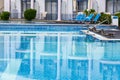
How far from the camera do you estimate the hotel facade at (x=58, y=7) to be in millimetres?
31641

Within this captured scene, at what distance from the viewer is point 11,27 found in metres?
23.6

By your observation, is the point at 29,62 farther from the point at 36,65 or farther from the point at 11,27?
the point at 11,27

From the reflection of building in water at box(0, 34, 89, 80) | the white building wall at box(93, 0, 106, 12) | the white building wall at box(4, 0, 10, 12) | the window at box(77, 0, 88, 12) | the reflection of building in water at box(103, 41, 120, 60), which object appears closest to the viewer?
the reflection of building in water at box(0, 34, 89, 80)

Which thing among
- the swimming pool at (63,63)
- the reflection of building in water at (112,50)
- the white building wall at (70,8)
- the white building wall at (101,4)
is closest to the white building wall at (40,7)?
the white building wall at (70,8)

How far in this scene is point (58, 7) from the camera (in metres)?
31.5

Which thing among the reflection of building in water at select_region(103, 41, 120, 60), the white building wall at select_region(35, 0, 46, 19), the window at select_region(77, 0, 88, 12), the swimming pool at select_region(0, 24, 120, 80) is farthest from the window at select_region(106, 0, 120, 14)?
the swimming pool at select_region(0, 24, 120, 80)

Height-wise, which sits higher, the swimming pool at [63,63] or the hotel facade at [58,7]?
the hotel facade at [58,7]

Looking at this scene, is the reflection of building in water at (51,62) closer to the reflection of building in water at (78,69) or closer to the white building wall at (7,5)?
the reflection of building in water at (78,69)

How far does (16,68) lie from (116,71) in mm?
2378

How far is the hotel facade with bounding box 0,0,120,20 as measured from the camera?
31641 mm

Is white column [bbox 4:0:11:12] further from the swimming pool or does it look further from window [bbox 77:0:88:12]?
the swimming pool

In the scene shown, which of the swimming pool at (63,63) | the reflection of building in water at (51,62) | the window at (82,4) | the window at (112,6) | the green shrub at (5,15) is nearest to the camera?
the swimming pool at (63,63)

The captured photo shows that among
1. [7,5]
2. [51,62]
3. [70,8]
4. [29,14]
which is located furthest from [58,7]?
[51,62]

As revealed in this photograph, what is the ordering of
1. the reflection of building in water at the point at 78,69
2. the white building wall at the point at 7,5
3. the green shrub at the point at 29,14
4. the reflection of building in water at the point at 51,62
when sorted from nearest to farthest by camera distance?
1. the reflection of building in water at the point at 78,69
2. the reflection of building in water at the point at 51,62
3. the green shrub at the point at 29,14
4. the white building wall at the point at 7,5
